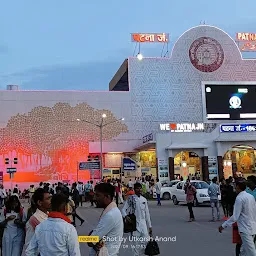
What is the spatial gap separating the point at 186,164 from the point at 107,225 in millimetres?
39704

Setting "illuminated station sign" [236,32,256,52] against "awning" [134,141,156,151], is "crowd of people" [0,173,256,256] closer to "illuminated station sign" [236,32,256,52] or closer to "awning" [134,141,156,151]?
"awning" [134,141,156,151]

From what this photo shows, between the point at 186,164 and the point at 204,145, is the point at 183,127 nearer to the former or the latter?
the point at 204,145

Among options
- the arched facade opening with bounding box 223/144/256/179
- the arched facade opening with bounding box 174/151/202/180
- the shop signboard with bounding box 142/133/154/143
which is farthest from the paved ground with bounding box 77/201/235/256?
the arched facade opening with bounding box 223/144/256/179

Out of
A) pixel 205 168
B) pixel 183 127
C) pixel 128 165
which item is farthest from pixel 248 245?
pixel 183 127

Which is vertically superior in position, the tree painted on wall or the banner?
the tree painted on wall

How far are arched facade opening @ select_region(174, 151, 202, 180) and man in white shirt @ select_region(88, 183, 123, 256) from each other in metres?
38.5

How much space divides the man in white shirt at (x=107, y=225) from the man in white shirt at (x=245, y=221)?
269 cm

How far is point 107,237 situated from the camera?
4.51m

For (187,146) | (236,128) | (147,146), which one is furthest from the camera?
(147,146)

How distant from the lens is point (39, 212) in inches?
213

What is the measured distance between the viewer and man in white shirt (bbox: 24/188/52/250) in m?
5.30

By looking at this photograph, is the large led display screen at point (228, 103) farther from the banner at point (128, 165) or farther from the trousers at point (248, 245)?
the trousers at point (248, 245)

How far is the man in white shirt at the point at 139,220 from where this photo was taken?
25.4 ft

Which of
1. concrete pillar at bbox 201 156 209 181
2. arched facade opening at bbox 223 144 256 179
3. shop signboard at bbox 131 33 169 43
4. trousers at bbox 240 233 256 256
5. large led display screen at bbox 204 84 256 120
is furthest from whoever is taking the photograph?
shop signboard at bbox 131 33 169 43
